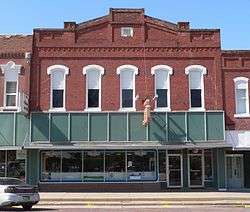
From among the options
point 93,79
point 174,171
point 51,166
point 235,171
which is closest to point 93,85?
point 93,79

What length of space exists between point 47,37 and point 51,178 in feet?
28.0

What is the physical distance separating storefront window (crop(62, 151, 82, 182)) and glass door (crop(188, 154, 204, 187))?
6.73 meters

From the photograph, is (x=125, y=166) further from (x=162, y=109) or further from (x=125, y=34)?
(x=125, y=34)

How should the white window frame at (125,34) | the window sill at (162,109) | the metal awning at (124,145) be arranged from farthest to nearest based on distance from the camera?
the white window frame at (125,34)
the window sill at (162,109)
the metal awning at (124,145)

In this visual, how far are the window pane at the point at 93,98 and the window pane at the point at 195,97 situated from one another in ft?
18.9

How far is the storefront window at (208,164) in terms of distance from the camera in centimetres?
3294

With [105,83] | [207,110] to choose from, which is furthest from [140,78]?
[207,110]

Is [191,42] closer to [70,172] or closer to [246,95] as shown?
[246,95]

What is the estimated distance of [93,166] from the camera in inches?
1283

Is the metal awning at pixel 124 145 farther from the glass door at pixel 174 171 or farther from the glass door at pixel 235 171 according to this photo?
the glass door at pixel 235 171

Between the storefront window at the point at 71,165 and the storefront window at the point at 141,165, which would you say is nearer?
the storefront window at the point at 71,165

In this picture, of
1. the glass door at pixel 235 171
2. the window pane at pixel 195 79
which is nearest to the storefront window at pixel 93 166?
the window pane at pixel 195 79

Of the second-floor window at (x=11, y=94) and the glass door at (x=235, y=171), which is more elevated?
the second-floor window at (x=11, y=94)

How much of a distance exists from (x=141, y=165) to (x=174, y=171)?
82.5 inches
